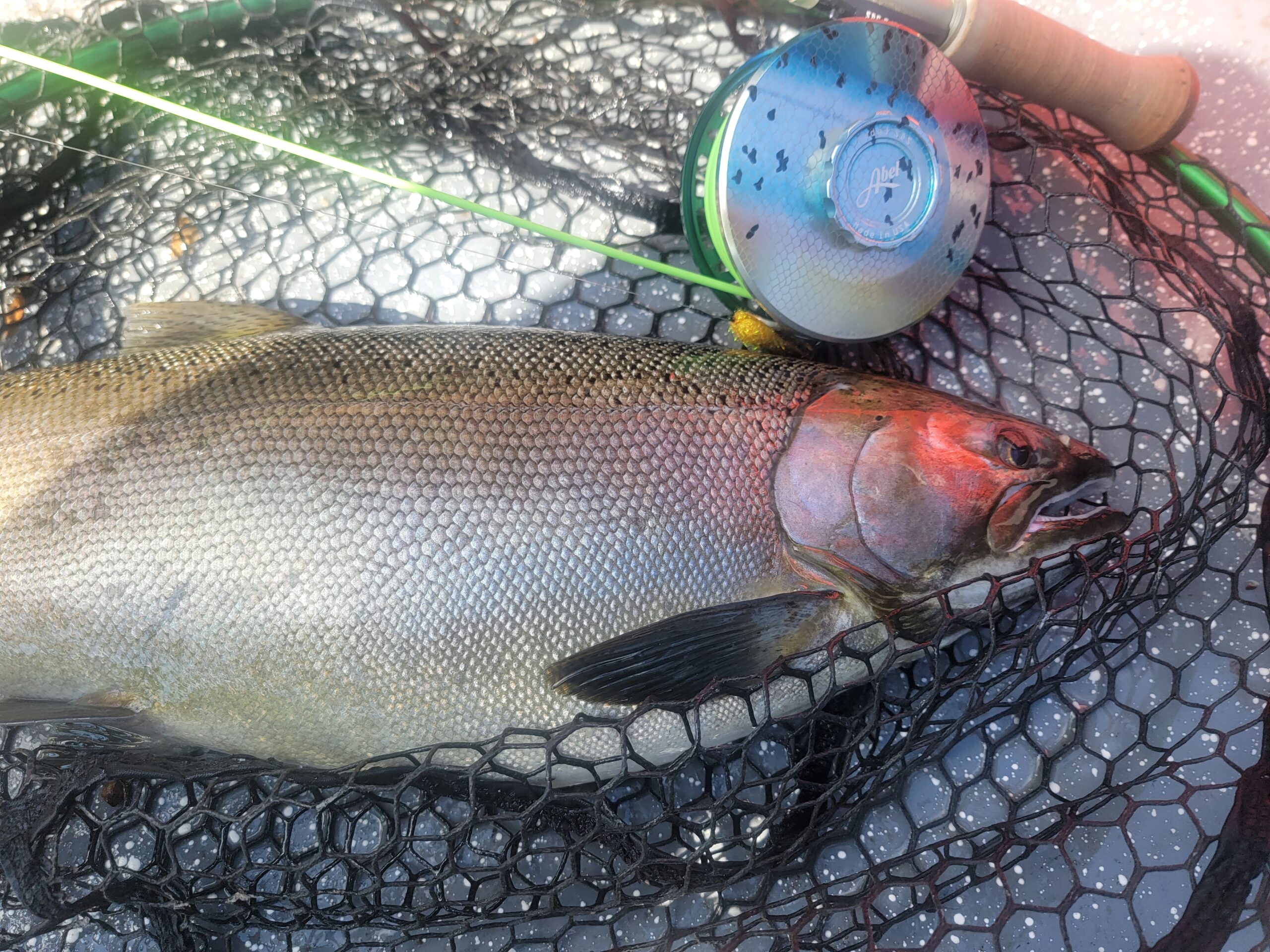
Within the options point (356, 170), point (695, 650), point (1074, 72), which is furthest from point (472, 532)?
point (1074, 72)

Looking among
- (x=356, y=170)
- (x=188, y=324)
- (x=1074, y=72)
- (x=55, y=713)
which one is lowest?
(x=55, y=713)

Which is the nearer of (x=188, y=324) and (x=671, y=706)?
(x=671, y=706)

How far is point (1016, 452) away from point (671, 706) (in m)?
0.72

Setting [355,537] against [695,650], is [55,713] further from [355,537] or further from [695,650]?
[695,650]

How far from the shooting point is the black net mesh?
4.36 feet

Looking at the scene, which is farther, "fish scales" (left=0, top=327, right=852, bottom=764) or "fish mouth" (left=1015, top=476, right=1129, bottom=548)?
"fish mouth" (left=1015, top=476, right=1129, bottom=548)

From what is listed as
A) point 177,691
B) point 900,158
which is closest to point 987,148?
point 900,158

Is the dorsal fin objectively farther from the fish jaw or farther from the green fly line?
the fish jaw

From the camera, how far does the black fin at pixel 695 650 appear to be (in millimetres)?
1185

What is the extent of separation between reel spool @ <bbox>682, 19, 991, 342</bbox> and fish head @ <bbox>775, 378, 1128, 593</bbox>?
0.21 m

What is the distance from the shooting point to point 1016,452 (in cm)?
131

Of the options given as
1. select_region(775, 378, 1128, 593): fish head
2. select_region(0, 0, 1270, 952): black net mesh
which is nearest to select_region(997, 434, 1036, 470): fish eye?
select_region(775, 378, 1128, 593): fish head

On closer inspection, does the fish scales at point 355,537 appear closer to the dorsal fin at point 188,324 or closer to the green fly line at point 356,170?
the dorsal fin at point 188,324

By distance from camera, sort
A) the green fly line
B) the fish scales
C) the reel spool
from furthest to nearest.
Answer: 1. the green fly line
2. the reel spool
3. the fish scales
